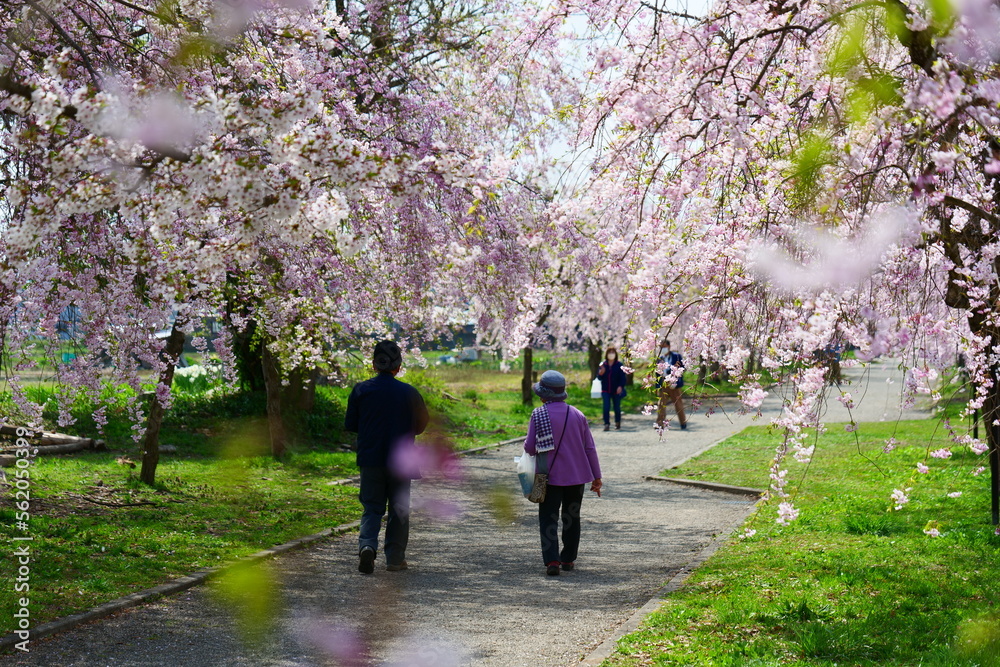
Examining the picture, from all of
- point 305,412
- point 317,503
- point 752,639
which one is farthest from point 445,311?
point 752,639

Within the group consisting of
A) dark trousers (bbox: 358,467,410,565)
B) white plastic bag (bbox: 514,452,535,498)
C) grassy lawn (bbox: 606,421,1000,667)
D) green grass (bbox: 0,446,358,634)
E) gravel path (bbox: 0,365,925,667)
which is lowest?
gravel path (bbox: 0,365,925,667)

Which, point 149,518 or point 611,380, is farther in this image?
point 611,380

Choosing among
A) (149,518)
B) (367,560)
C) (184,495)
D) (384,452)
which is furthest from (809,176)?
(184,495)

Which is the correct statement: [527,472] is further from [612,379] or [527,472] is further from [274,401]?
[612,379]

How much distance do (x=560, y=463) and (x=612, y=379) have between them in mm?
13495

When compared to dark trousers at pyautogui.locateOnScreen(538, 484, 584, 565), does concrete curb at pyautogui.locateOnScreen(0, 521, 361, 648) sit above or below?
below

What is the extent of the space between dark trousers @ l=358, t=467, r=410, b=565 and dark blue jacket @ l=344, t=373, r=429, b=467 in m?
0.14

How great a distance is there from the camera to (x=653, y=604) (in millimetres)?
6945

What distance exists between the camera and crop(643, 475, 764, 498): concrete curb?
12687mm

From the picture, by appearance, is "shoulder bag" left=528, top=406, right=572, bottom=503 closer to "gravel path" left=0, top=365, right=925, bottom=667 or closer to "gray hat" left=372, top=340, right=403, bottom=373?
"gravel path" left=0, top=365, right=925, bottom=667

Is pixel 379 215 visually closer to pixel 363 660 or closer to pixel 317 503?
pixel 317 503

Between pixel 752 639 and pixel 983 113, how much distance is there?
337 centimetres

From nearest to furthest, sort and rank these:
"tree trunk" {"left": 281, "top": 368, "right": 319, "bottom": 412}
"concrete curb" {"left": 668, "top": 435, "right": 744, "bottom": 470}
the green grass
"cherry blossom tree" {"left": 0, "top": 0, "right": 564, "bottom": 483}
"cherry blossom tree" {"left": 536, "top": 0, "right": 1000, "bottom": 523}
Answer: "cherry blossom tree" {"left": 0, "top": 0, "right": 564, "bottom": 483}
"cherry blossom tree" {"left": 536, "top": 0, "right": 1000, "bottom": 523}
the green grass
"concrete curb" {"left": 668, "top": 435, "right": 744, "bottom": 470}
"tree trunk" {"left": 281, "top": 368, "right": 319, "bottom": 412}

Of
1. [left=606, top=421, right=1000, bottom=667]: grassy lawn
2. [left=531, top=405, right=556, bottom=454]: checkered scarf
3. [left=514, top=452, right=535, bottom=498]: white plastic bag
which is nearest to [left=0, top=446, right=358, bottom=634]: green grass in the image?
[left=514, top=452, right=535, bottom=498]: white plastic bag
